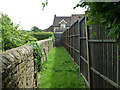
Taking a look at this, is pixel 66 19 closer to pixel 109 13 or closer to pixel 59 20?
pixel 59 20

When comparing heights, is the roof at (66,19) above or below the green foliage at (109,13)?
above

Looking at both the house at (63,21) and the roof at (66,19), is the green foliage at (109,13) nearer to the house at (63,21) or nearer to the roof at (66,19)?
the house at (63,21)

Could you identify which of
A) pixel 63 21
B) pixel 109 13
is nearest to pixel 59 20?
pixel 63 21

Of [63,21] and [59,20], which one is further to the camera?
[59,20]

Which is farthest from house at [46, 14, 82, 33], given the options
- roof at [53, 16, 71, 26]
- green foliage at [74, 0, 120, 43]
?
green foliage at [74, 0, 120, 43]

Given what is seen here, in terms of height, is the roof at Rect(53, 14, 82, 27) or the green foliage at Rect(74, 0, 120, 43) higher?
the roof at Rect(53, 14, 82, 27)

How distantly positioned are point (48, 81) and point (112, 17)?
12.3ft

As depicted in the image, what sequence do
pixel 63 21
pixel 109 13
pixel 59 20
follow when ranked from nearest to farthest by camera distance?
pixel 109 13 < pixel 63 21 < pixel 59 20

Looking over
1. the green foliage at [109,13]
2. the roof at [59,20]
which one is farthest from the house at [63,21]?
the green foliage at [109,13]

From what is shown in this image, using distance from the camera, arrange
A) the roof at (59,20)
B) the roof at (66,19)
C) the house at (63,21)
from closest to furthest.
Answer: the house at (63,21), the roof at (66,19), the roof at (59,20)

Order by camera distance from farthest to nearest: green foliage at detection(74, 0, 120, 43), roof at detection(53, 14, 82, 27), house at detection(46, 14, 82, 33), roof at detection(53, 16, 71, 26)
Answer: roof at detection(53, 16, 71, 26) → roof at detection(53, 14, 82, 27) → house at detection(46, 14, 82, 33) → green foliage at detection(74, 0, 120, 43)

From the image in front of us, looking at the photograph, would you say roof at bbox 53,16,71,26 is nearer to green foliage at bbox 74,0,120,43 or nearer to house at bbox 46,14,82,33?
house at bbox 46,14,82,33

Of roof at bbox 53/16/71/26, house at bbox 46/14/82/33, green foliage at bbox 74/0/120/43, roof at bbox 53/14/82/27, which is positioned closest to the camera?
green foliage at bbox 74/0/120/43

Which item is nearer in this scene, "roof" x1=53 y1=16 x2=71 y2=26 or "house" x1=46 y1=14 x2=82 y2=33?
"house" x1=46 y1=14 x2=82 y2=33
